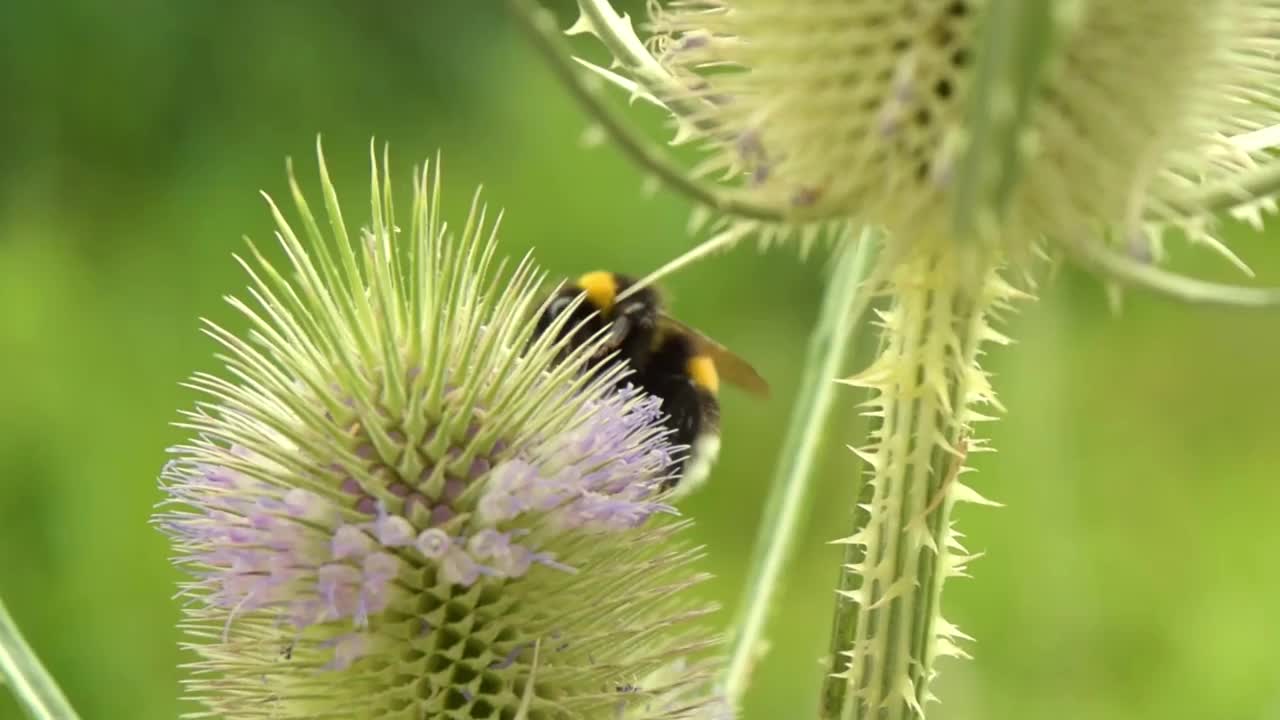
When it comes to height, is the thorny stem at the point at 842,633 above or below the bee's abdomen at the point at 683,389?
below

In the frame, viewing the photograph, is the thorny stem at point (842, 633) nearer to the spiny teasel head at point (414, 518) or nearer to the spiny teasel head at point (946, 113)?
the spiny teasel head at point (414, 518)

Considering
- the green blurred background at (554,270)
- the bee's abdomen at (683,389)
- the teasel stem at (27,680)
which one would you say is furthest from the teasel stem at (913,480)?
the green blurred background at (554,270)

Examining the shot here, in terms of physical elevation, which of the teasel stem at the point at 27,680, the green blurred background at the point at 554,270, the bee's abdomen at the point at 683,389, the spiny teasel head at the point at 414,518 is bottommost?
the teasel stem at the point at 27,680

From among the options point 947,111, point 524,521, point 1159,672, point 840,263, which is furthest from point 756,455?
point 947,111

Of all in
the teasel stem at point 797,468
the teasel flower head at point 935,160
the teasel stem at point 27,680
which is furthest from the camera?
the teasel stem at point 797,468

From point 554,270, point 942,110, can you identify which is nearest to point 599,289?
point 942,110

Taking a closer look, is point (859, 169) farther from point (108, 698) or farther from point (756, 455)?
point (756, 455)

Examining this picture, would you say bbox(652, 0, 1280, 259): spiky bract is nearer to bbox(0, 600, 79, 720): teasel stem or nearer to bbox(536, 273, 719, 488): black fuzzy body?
bbox(536, 273, 719, 488): black fuzzy body

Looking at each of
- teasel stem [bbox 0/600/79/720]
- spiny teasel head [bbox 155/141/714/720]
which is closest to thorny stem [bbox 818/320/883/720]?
spiny teasel head [bbox 155/141/714/720]
